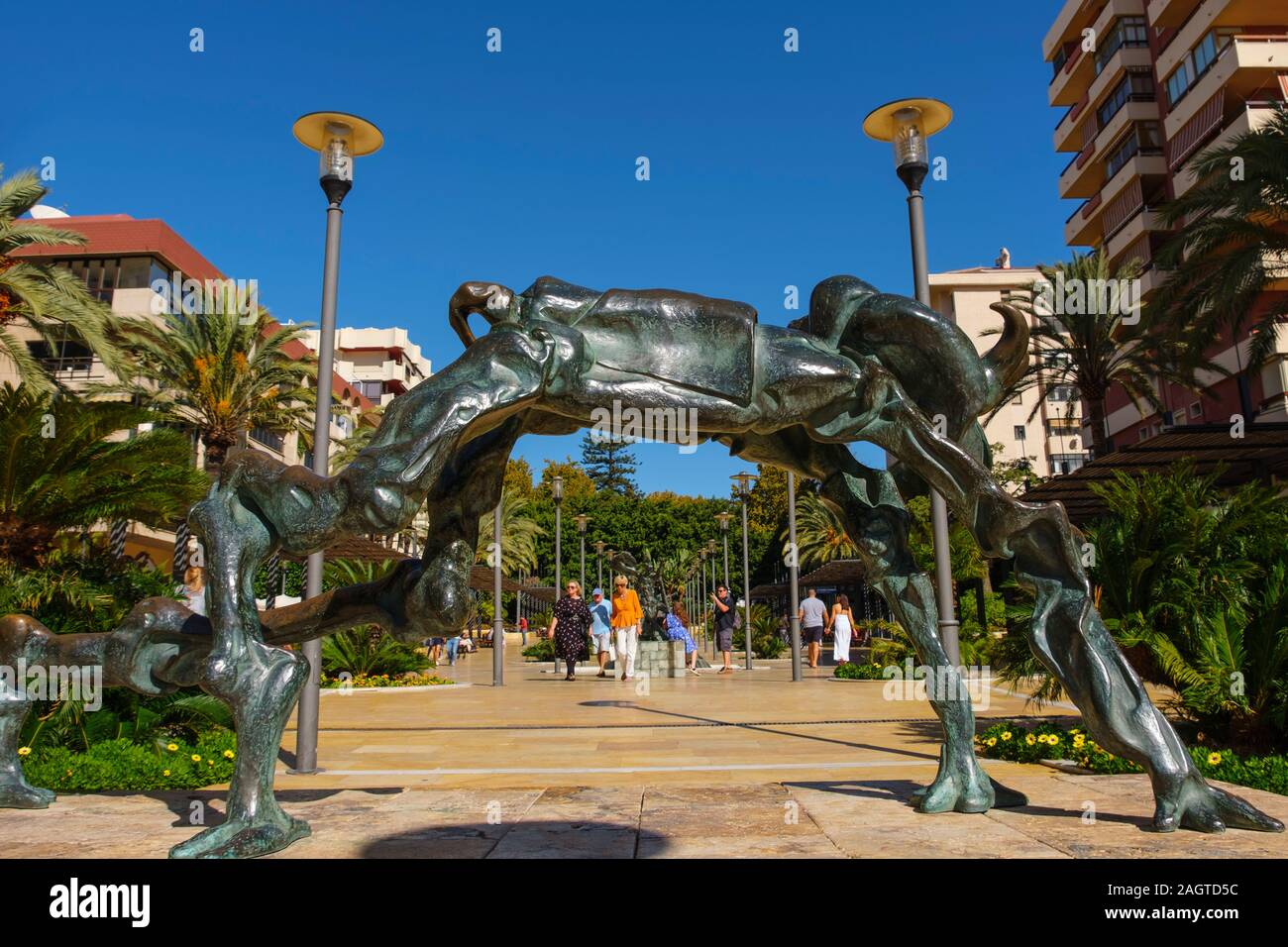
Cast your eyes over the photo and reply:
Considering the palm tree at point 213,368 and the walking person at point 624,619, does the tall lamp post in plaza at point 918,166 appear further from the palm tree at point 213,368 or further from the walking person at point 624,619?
the palm tree at point 213,368

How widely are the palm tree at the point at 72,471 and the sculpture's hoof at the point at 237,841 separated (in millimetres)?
6202

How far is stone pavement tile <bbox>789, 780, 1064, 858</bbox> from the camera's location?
322 cm

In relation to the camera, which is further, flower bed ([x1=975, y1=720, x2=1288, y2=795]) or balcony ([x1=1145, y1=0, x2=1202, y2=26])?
balcony ([x1=1145, y1=0, x2=1202, y2=26])

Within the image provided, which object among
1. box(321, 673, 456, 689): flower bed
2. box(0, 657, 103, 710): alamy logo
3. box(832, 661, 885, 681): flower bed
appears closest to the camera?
box(0, 657, 103, 710): alamy logo

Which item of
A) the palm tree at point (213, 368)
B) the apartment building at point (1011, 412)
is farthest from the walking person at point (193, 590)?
the apartment building at point (1011, 412)

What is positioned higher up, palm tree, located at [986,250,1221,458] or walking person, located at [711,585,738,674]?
palm tree, located at [986,250,1221,458]

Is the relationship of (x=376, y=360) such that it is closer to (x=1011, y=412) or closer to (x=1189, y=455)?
(x=1011, y=412)

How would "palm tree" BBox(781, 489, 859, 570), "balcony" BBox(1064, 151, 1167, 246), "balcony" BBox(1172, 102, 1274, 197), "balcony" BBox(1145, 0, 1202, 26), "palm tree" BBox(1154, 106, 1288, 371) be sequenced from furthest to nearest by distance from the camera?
"palm tree" BBox(781, 489, 859, 570) < "balcony" BBox(1064, 151, 1167, 246) < "balcony" BBox(1145, 0, 1202, 26) < "balcony" BBox(1172, 102, 1274, 197) < "palm tree" BBox(1154, 106, 1288, 371)

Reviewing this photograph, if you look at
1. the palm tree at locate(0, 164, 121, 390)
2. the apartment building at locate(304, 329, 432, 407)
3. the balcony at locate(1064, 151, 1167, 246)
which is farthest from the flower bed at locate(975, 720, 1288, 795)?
the apartment building at locate(304, 329, 432, 407)

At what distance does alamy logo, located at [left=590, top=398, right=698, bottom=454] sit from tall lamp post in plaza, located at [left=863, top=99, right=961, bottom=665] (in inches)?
174

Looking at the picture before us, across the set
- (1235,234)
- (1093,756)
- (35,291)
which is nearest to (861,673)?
(1235,234)

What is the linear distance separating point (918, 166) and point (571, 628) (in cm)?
1251

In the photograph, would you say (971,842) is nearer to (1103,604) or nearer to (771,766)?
(771,766)
